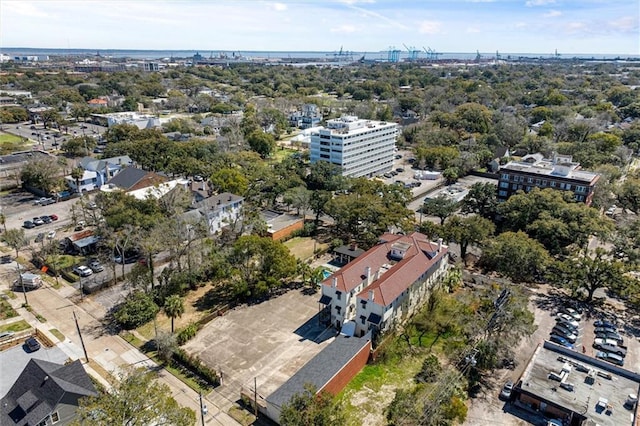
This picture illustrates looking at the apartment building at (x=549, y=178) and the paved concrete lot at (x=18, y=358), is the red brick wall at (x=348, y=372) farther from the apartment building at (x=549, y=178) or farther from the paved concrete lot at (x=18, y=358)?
the apartment building at (x=549, y=178)

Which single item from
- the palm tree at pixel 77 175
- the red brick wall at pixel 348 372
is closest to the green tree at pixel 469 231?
the red brick wall at pixel 348 372

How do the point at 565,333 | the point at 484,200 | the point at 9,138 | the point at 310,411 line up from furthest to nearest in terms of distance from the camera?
1. the point at 9,138
2. the point at 484,200
3. the point at 565,333
4. the point at 310,411

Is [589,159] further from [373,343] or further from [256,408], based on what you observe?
[256,408]

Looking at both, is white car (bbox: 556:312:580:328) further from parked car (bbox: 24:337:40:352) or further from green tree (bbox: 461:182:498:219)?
parked car (bbox: 24:337:40:352)

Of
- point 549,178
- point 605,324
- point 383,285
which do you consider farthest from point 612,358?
point 549,178

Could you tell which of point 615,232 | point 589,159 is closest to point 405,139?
point 589,159

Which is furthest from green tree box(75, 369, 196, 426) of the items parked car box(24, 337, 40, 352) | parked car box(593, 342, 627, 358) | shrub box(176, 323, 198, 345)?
parked car box(593, 342, 627, 358)

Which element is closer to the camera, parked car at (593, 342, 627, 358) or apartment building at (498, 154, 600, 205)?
parked car at (593, 342, 627, 358)

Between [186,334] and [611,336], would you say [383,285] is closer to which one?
[186,334]
